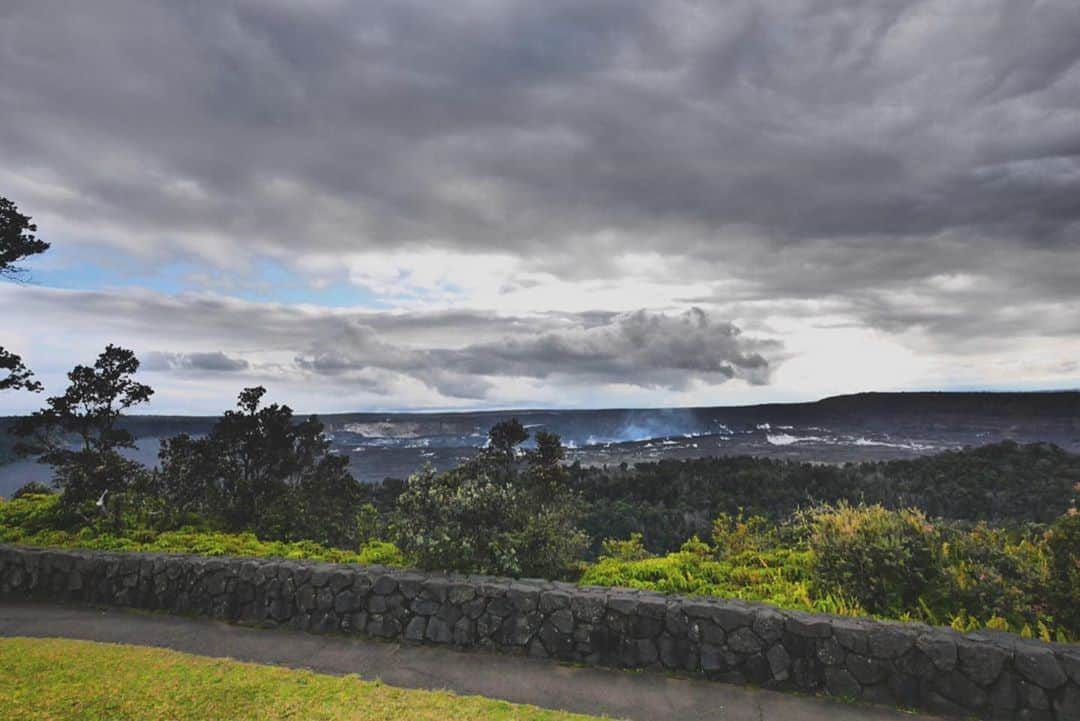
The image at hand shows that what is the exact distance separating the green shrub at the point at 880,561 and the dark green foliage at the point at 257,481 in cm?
1255

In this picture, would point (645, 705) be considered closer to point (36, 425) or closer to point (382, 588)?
point (382, 588)

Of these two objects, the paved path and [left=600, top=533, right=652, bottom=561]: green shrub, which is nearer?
the paved path

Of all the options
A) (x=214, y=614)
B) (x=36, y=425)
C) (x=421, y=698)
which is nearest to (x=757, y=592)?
(x=421, y=698)

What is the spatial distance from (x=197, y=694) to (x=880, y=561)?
9085mm

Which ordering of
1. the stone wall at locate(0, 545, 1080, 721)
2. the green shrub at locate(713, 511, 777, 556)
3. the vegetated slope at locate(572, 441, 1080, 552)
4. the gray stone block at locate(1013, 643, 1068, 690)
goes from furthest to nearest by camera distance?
the vegetated slope at locate(572, 441, 1080, 552)
the green shrub at locate(713, 511, 777, 556)
the stone wall at locate(0, 545, 1080, 721)
the gray stone block at locate(1013, 643, 1068, 690)

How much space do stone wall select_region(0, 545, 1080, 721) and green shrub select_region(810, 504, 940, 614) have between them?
130 centimetres

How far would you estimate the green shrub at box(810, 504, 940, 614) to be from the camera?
9234 millimetres

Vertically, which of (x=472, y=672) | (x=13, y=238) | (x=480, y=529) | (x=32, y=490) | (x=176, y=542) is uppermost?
(x=13, y=238)

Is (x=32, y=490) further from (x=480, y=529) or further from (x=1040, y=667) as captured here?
(x=1040, y=667)

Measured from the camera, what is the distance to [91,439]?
17.0 m

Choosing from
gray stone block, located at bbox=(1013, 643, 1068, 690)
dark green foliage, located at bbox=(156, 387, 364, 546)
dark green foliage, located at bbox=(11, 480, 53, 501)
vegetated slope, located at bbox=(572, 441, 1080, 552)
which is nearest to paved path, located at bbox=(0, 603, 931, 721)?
gray stone block, located at bbox=(1013, 643, 1068, 690)

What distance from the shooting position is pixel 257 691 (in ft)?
24.2

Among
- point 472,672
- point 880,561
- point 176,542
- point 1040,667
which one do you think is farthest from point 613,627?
point 176,542

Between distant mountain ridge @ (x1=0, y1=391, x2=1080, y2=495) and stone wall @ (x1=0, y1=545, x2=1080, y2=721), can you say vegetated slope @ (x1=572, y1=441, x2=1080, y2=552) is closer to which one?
distant mountain ridge @ (x1=0, y1=391, x2=1080, y2=495)
